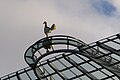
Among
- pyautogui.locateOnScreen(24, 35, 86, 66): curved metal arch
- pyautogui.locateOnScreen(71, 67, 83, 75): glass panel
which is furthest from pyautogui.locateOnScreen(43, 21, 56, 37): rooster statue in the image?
pyautogui.locateOnScreen(71, 67, 83, 75): glass panel

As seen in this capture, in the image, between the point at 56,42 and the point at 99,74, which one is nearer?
the point at 56,42

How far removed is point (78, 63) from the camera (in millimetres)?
25766

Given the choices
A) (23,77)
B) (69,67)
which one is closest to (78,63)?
(69,67)

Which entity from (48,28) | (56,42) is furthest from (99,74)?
(48,28)

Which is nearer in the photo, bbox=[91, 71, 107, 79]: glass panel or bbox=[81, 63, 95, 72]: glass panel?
bbox=[91, 71, 107, 79]: glass panel

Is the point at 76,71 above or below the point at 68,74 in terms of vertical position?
above

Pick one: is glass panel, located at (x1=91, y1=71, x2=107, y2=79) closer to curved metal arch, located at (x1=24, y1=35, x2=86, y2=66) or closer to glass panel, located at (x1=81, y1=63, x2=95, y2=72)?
glass panel, located at (x1=81, y1=63, x2=95, y2=72)

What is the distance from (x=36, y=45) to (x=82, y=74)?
11.5ft

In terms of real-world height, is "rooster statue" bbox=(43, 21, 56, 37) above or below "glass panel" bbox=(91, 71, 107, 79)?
above

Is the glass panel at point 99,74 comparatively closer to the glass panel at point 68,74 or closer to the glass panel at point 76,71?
the glass panel at point 76,71

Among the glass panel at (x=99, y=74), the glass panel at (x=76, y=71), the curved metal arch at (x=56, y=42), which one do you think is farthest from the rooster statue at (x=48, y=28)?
the glass panel at (x=99, y=74)

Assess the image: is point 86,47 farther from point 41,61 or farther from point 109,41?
point 41,61

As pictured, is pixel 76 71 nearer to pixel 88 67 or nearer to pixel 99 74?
pixel 88 67

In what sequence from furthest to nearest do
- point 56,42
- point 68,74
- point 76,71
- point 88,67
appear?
point 68,74
point 76,71
point 88,67
point 56,42
